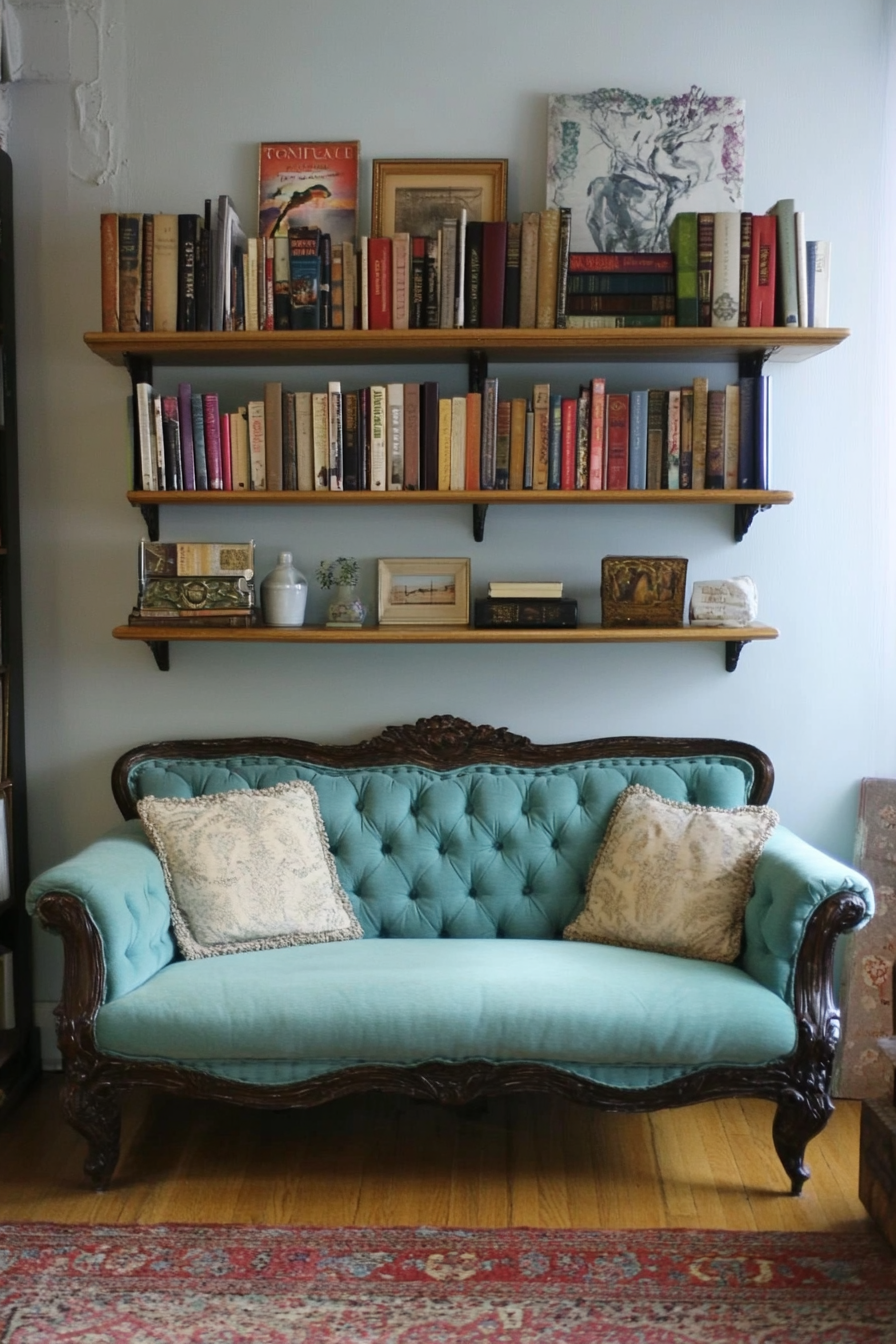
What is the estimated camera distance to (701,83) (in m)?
2.98

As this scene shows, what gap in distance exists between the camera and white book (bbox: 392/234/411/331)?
2.79m

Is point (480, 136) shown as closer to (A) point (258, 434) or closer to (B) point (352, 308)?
(B) point (352, 308)

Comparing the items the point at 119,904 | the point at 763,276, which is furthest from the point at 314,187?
the point at 119,904

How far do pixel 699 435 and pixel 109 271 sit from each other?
1446mm

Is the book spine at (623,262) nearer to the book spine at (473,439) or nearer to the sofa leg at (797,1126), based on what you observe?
the book spine at (473,439)

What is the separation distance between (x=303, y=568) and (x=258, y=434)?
38cm

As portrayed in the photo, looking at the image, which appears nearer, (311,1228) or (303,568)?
(311,1228)

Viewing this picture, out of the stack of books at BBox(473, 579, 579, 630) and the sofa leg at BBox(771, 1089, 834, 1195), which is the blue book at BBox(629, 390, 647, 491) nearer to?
the stack of books at BBox(473, 579, 579, 630)

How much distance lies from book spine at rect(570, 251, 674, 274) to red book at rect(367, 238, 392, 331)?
437 millimetres

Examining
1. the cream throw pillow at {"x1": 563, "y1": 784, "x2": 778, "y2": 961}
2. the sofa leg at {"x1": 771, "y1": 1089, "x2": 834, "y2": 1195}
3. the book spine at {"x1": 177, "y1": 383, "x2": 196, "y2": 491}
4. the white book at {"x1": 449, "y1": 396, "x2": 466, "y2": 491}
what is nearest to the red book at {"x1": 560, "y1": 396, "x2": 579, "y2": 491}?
the white book at {"x1": 449, "y1": 396, "x2": 466, "y2": 491}

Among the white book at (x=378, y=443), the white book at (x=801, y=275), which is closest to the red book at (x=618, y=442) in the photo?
the white book at (x=801, y=275)

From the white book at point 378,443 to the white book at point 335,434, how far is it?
0.08 meters

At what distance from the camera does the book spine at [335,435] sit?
9.38 feet

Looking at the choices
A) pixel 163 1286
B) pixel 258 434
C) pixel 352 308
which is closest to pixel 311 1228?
pixel 163 1286
